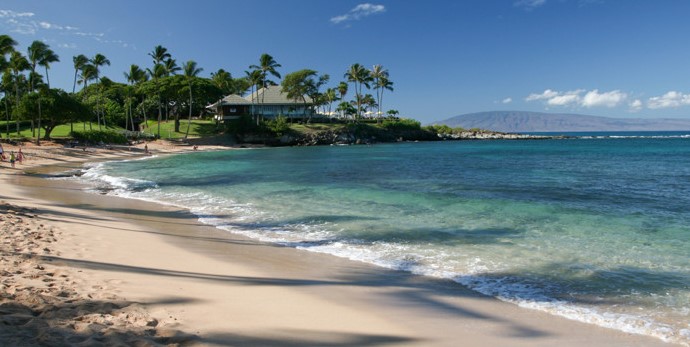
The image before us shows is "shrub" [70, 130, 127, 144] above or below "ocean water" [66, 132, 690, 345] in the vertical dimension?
above

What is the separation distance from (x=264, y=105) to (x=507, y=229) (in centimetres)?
7847

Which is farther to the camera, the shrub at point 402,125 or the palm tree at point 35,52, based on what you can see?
the shrub at point 402,125

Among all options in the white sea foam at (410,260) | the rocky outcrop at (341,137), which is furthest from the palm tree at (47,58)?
the white sea foam at (410,260)

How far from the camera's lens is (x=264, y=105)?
281 ft

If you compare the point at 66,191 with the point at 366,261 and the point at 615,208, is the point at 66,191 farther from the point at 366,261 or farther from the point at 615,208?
the point at 615,208

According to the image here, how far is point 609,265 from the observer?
8.41 metres

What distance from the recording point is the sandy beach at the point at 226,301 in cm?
460

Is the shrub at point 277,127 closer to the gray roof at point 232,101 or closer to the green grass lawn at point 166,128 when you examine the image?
the gray roof at point 232,101

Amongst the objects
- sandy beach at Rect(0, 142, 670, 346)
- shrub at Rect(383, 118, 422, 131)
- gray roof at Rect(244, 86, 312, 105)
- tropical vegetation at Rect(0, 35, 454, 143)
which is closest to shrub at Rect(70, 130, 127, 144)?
tropical vegetation at Rect(0, 35, 454, 143)

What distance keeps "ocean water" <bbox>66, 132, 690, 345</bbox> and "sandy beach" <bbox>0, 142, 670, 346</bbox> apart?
0.86 meters

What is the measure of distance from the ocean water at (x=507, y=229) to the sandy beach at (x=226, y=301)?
0.86 m

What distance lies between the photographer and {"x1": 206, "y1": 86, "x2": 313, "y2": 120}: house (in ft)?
265

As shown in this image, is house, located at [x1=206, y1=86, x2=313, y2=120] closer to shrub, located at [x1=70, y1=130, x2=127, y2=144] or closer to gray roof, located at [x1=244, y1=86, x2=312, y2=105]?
gray roof, located at [x1=244, y1=86, x2=312, y2=105]

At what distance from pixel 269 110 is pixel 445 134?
4660cm
